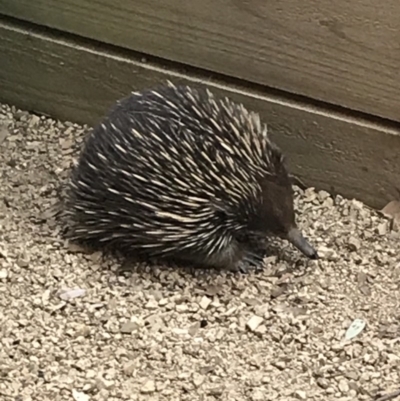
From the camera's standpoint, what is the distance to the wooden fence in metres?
2.17

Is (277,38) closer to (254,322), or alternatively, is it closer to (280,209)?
(280,209)

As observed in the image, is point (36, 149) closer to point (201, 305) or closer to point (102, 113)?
point (102, 113)

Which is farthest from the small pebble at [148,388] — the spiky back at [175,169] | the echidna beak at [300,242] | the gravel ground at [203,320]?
the echidna beak at [300,242]

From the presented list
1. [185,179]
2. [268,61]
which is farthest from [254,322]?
[268,61]

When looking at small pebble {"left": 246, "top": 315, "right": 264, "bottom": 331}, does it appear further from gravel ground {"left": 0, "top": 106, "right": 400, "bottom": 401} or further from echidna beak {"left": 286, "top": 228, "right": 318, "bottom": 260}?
echidna beak {"left": 286, "top": 228, "right": 318, "bottom": 260}

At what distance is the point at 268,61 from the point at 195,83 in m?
0.22

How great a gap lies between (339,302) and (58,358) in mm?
641

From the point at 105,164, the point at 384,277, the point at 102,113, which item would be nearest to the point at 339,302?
the point at 384,277

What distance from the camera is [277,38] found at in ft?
7.30

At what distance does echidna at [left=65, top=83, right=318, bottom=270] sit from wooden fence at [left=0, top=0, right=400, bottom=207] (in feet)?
0.50

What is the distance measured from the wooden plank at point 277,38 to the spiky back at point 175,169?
0.17m

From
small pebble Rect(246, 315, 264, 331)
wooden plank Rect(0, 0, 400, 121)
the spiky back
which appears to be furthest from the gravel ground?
wooden plank Rect(0, 0, 400, 121)

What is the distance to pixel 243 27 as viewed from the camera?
225 cm

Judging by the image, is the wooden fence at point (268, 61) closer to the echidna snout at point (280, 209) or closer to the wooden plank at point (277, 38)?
the wooden plank at point (277, 38)
